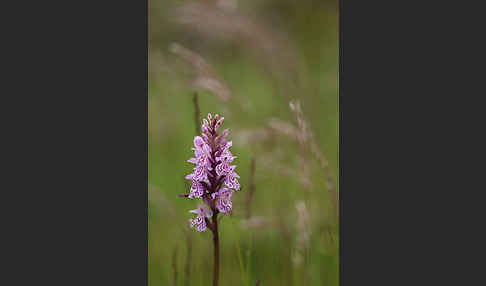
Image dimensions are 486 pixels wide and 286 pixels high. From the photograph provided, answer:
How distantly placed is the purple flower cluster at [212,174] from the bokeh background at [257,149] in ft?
1.04

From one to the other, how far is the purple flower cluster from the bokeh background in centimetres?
32

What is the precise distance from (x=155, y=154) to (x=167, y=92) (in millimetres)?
807

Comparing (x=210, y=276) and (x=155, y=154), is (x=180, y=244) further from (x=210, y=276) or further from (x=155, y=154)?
(x=155, y=154)

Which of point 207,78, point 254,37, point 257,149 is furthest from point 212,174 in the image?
point 254,37

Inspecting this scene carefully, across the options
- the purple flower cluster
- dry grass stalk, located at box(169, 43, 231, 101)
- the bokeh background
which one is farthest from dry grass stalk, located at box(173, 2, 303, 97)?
the purple flower cluster

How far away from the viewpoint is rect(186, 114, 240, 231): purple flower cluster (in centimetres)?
212

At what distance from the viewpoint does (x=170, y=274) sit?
11.3ft

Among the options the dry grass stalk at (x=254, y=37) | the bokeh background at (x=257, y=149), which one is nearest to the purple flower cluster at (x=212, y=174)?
the bokeh background at (x=257, y=149)

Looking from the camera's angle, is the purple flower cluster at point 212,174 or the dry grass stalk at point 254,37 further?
the dry grass stalk at point 254,37

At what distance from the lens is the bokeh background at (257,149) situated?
3.02 metres

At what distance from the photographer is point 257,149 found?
13.0 ft

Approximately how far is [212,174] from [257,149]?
185 cm

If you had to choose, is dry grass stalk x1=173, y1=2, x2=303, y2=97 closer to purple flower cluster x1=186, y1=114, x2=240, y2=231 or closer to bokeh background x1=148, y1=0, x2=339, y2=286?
bokeh background x1=148, y1=0, x2=339, y2=286

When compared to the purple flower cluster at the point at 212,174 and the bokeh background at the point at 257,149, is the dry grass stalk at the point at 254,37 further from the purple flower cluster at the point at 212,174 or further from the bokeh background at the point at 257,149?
the purple flower cluster at the point at 212,174
